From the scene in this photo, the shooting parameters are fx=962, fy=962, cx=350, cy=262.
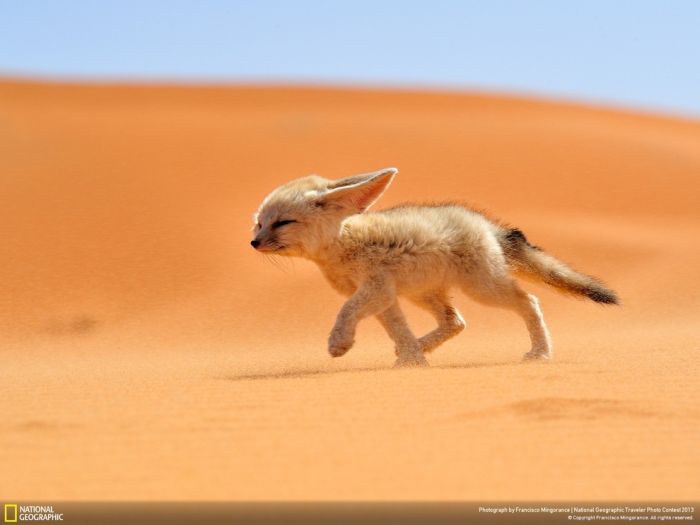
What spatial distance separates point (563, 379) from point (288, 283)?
8886 millimetres

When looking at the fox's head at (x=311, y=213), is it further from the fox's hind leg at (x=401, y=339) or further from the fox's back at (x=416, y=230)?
the fox's hind leg at (x=401, y=339)

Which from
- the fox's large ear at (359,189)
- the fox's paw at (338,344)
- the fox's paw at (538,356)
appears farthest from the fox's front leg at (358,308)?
the fox's paw at (538,356)

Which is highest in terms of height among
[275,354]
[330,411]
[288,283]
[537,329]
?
[288,283]

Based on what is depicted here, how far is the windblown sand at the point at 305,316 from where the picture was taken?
3701 millimetres

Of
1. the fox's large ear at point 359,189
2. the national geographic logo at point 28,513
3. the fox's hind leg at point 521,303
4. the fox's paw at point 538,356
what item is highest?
the fox's large ear at point 359,189

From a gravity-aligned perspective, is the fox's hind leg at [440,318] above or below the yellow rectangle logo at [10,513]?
above

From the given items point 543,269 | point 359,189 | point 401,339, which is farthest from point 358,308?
point 543,269

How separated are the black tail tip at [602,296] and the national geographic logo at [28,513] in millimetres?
5196

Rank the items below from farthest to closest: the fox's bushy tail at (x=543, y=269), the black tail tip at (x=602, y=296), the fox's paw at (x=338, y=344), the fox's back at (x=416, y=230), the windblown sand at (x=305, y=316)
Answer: the fox's bushy tail at (x=543, y=269)
the black tail tip at (x=602, y=296)
the fox's back at (x=416, y=230)
the fox's paw at (x=338, y=344)
the windblown sand at (x=305, y=316)

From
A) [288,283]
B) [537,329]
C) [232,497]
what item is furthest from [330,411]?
[288,283]

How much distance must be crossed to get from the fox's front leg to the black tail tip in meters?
1.69

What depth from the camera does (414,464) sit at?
12.0ft

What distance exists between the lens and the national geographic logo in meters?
3.16

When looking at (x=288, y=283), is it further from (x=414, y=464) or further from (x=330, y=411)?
(x=414, y=464)
